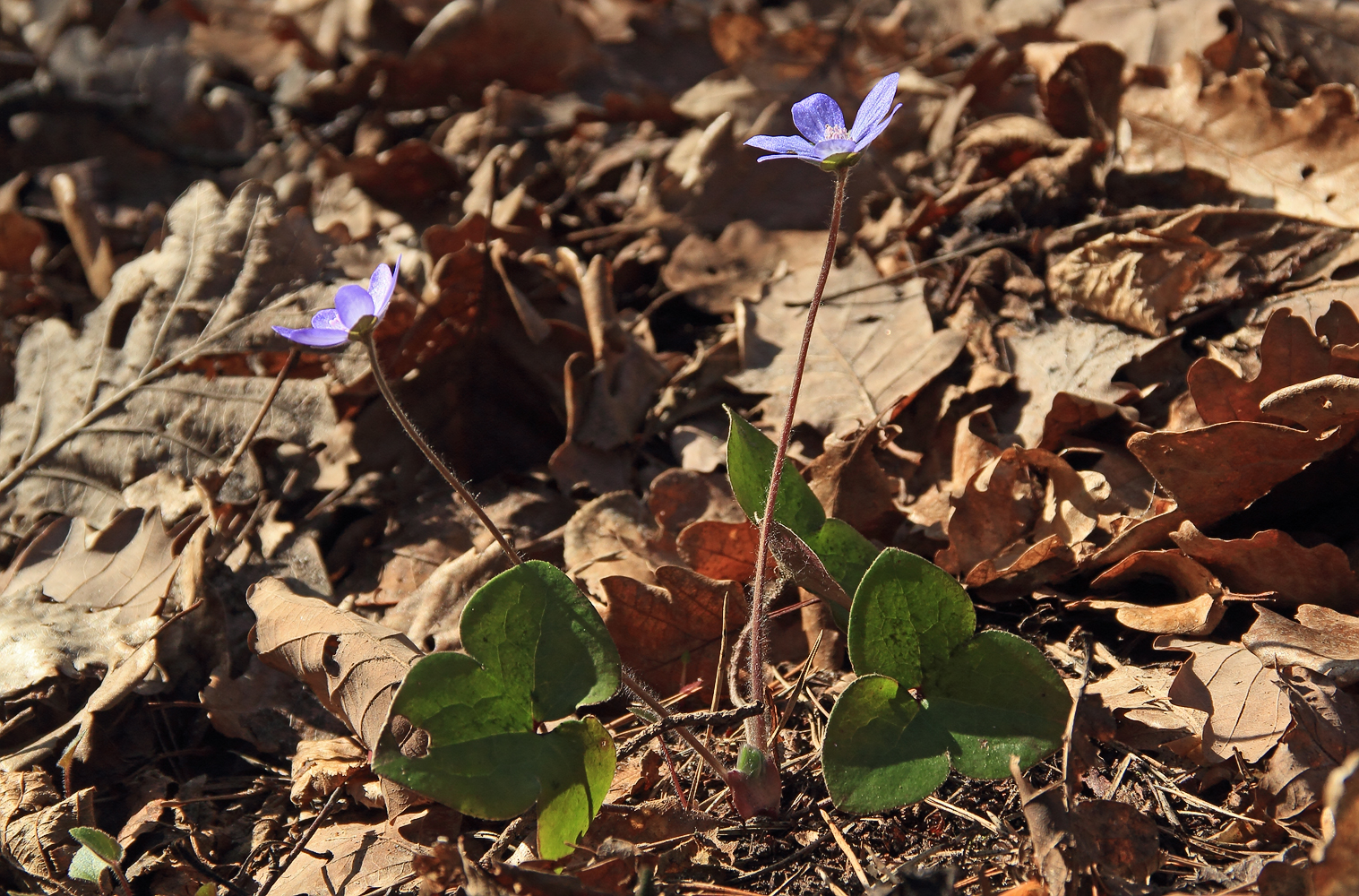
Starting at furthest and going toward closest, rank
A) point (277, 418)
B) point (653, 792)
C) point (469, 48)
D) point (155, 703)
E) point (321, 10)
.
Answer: point (321, 10), point (469, 48), point (277, 418), point (155, 703), point (653, 792)

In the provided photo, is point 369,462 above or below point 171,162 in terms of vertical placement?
below

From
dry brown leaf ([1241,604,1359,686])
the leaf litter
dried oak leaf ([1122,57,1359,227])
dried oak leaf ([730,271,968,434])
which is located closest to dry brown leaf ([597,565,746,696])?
the leaf litter

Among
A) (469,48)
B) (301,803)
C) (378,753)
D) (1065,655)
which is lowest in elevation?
(301,803)

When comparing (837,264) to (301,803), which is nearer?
(301,803)

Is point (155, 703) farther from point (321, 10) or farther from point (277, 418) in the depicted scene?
point (321, 10)

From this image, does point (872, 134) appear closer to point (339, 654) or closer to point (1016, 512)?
point (1016, 512)

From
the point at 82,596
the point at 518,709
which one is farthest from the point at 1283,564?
the point at 82,596

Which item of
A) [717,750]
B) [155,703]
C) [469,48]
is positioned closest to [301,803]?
[155,703]

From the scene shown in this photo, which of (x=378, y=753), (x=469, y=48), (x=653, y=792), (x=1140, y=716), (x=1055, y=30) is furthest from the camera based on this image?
(x=469, y=48)
